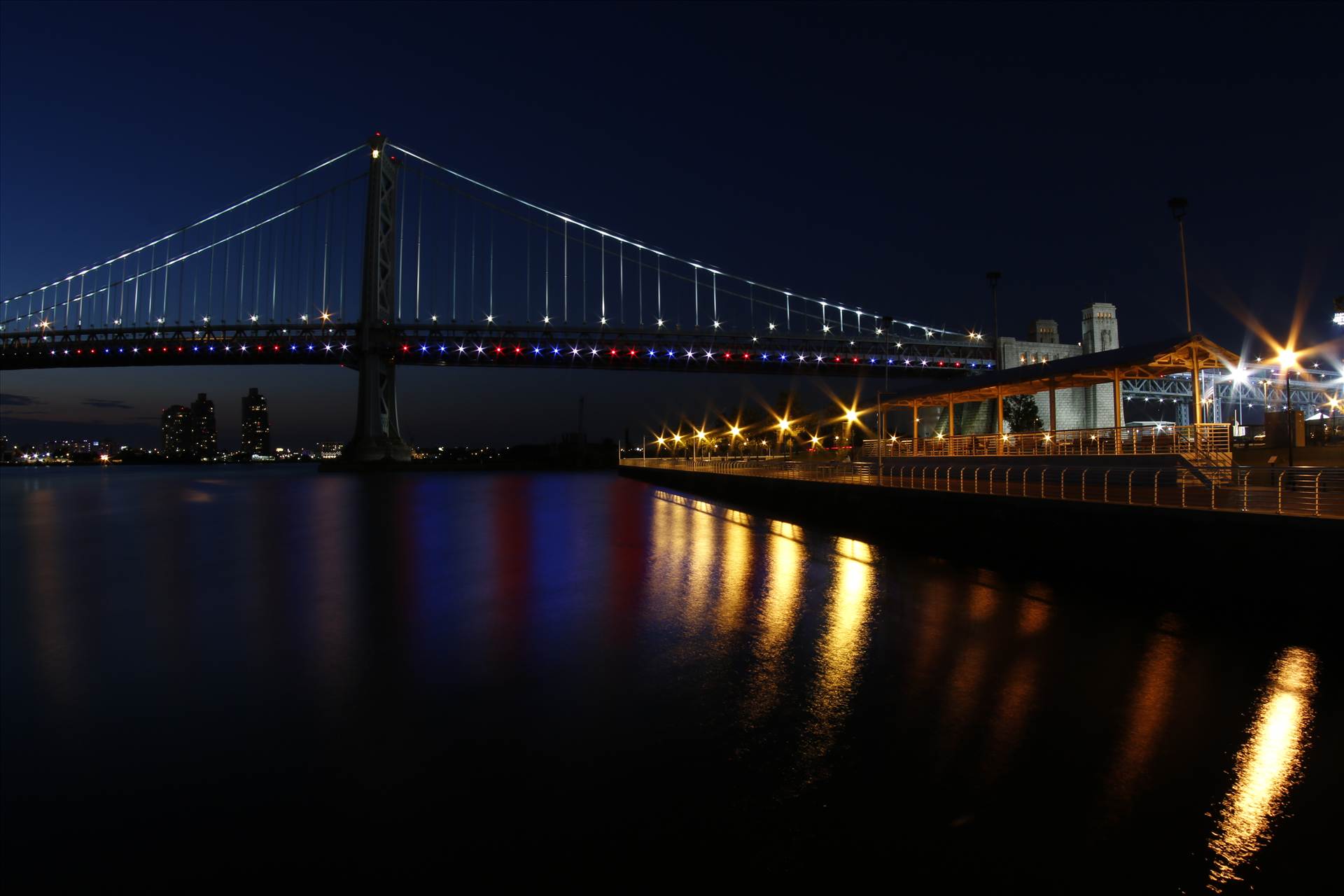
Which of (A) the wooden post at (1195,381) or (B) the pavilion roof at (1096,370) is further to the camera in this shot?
(B) the pavilion roof at (1096,370)

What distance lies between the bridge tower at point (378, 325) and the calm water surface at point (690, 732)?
45.3m

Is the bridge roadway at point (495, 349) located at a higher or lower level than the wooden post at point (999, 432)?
higher

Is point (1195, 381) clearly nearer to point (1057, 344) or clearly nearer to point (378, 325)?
point (1057, 344)

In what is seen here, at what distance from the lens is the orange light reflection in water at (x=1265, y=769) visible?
3.51 meters

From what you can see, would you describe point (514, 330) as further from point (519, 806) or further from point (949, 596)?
point (519, 806)

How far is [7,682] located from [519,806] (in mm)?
6008

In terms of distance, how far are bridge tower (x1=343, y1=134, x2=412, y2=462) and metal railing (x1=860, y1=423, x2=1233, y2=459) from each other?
131 feet

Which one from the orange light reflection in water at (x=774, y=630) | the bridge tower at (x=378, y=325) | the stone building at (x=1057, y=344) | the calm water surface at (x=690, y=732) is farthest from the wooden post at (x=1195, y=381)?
the bridge tower at (x=378, y=325)

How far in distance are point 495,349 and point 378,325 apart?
836 centimetres

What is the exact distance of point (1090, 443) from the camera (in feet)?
58.0

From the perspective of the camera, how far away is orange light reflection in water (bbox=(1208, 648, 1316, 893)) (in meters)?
3.51

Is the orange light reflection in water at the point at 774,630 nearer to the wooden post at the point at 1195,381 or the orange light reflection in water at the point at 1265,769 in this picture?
the orange light reflection in water at the point at 1265,769

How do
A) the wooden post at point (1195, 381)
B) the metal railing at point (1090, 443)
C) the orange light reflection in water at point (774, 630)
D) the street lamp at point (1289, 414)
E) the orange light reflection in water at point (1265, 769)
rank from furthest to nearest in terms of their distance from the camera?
the wooden post at point (1195, 381)
the metal railing at point (1090, 443)
the street lamp at point (1289, 414)
the orange light reflection in water at point (774, 630)
the orange light reflection in water at point (1265, 769)

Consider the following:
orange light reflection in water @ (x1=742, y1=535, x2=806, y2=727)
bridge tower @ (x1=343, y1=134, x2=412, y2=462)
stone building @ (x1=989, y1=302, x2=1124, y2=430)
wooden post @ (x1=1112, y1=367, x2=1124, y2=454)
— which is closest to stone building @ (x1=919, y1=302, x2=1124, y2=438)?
stone building @ (x1=989, y1=302, x2=1124, y2=430)
